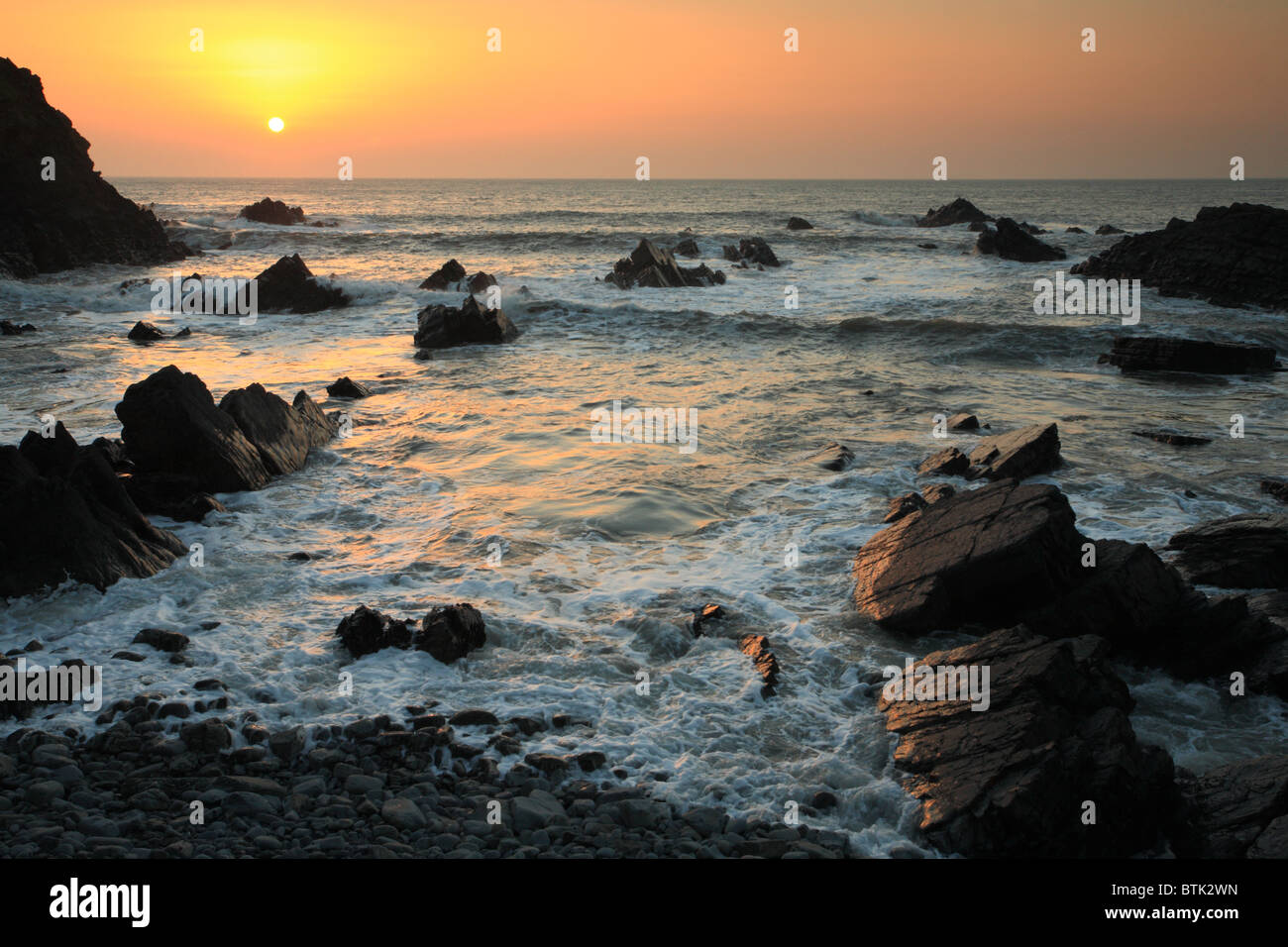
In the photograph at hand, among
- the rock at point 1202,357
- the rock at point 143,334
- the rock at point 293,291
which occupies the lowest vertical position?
the rock at point 1202,357

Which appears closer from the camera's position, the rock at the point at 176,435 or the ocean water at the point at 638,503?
the ocean water at the point at 638,503

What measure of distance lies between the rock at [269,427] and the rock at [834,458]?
7858mm

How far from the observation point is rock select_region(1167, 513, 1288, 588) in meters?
8.60

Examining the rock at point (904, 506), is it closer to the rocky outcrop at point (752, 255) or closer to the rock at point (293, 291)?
the rock at point (293, 291)

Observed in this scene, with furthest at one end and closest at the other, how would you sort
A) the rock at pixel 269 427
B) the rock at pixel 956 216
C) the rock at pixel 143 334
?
the rock at pixel 956 216 < the rock at pixel 143 334 < the rock at pixel 269 427

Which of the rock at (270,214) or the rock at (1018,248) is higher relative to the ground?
the rock at (270,214)

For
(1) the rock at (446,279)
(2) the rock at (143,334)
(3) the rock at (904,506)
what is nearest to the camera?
(3) the rock at (904,506)

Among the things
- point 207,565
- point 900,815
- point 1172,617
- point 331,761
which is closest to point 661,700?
point 900,815

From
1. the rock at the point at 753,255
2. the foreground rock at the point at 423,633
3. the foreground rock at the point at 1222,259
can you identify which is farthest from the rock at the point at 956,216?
the foreground rock at the point at 423,633

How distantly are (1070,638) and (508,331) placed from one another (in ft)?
68.4

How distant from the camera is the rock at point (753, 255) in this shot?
139ft

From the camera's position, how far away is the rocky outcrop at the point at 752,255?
42406 mm

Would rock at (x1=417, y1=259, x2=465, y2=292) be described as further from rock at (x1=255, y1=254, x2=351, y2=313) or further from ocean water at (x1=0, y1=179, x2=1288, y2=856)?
rock at (x1=255, y1=254, x2=351, y2=313)
